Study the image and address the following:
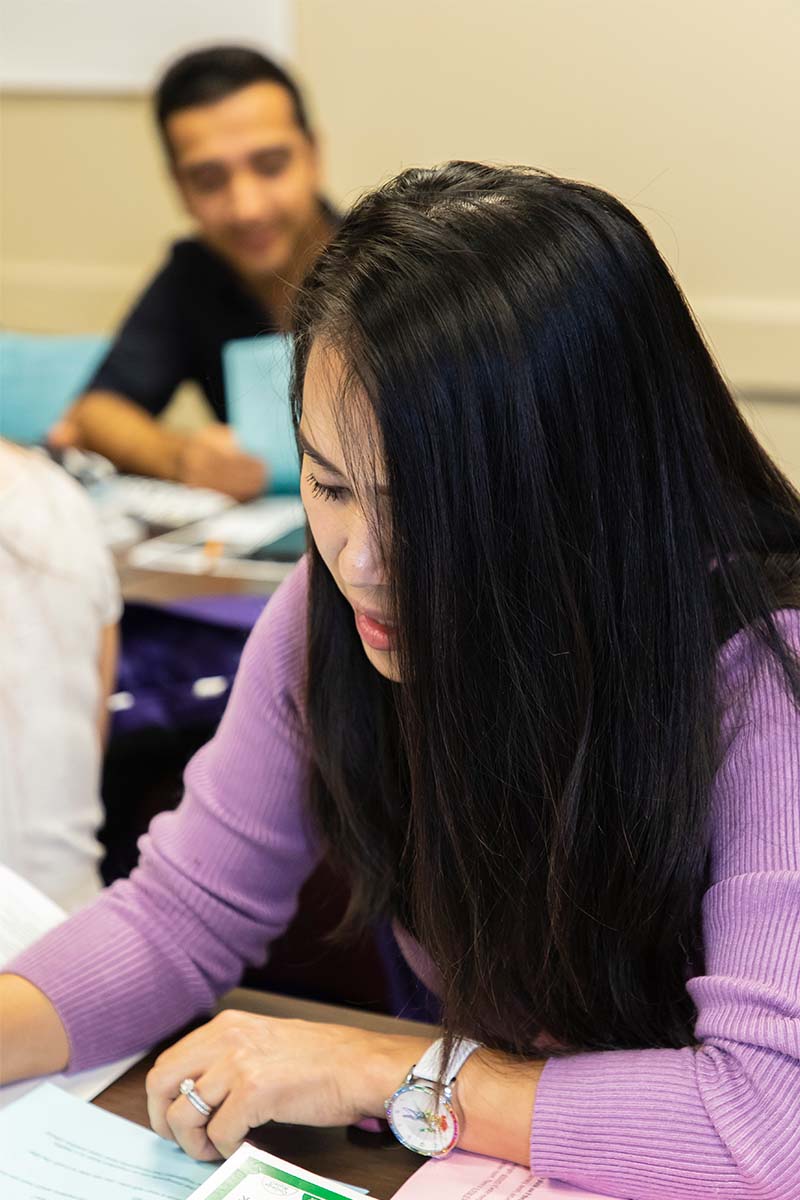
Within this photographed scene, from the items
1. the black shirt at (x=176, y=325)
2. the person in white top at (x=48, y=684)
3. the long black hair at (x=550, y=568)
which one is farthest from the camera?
the black shirt at (x=176, y=325)

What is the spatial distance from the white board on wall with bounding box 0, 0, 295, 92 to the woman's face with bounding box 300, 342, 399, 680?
10.3 ft

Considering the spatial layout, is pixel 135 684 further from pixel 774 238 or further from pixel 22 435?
pixel 774 238

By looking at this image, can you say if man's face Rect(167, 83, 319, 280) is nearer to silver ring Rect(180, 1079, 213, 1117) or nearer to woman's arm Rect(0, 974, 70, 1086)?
woman's arm Rect(0, 974, 70, 1086)

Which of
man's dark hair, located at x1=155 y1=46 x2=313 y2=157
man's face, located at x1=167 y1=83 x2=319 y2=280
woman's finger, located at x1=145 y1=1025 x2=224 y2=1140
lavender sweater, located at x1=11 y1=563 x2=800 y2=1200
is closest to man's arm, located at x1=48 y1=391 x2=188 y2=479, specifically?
man's face, located at x1=167 y1=83 x2=319 y2=280

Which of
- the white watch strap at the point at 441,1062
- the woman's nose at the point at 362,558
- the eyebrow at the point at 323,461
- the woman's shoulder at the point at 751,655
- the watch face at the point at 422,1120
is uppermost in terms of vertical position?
the eyebrow at the point at 323,461

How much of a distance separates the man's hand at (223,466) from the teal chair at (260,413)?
4cm

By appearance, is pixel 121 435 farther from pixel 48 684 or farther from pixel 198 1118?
pixel 198 1118

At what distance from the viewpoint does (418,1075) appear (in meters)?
0.92

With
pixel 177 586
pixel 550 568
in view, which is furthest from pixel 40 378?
pixel 550 568

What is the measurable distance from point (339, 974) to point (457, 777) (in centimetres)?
64

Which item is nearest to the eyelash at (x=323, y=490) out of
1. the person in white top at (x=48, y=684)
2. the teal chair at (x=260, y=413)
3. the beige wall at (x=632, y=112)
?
the person in white top at (x=48, y=684)

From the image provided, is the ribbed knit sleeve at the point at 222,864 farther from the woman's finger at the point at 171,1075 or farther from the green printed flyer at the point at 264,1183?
the green printed flyer at the point at 264,1183

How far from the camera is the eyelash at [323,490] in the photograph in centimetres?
90

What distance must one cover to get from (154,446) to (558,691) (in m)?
2.31
